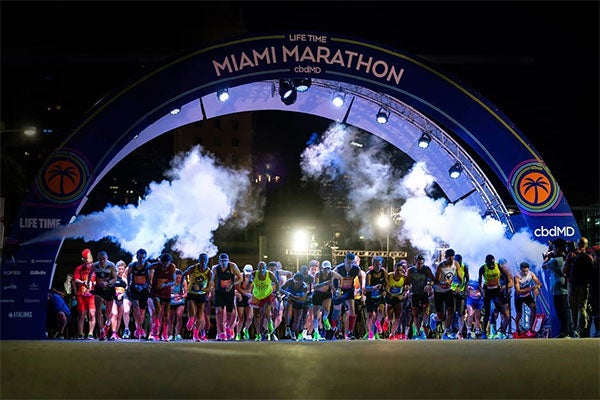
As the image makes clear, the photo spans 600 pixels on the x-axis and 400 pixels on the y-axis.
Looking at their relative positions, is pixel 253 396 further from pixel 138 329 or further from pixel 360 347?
pixel 138 329

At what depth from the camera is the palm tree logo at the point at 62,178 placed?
15008mm

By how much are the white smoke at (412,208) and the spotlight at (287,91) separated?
534cm

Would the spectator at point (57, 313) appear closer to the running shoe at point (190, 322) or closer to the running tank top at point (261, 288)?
the running shoe at point (190, 322)

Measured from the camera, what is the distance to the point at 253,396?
8.31m

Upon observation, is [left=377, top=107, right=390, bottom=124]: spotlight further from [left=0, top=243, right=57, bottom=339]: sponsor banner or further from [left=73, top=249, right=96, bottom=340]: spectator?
[left=0, top=243, right=57, bottom=339]: sponsor banner

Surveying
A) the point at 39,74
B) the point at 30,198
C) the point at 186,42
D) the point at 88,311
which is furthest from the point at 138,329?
the point at 186,42

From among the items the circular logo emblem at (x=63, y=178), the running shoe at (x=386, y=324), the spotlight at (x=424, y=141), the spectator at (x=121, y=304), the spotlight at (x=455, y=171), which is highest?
the spotlight at (x=424, y=141)

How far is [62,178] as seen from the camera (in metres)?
15.0

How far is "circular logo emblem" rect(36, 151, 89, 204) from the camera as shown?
15.0 metres

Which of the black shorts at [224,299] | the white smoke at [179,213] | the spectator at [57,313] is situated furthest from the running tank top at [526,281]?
the spectator at [57,313]

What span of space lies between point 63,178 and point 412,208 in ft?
47.6

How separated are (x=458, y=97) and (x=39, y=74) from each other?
203 feet

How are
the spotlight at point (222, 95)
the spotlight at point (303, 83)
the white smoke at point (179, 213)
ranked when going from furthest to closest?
the white smoke at point (179, 213) < the spotlight at point (303, 83) < the spotlight at point (222, 95)

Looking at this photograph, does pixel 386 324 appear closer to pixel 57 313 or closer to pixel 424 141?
pixel 424 141
